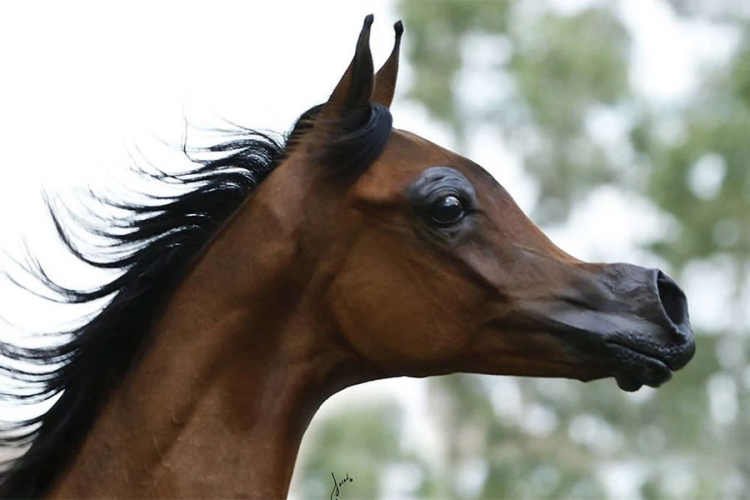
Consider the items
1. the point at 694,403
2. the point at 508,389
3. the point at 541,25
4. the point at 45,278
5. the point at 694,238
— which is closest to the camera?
the point at 45,278

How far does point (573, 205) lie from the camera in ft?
83.3

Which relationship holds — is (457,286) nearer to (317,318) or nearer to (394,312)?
(394,312)

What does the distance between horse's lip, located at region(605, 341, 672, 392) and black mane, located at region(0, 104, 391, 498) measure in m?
0.76

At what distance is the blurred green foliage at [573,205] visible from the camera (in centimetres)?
1997

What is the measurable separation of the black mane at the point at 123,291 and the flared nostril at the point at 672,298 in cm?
76

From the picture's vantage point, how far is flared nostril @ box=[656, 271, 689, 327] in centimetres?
290

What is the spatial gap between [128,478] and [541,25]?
25.0 meters

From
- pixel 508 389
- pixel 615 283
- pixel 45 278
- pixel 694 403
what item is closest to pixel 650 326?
pixel 615 283

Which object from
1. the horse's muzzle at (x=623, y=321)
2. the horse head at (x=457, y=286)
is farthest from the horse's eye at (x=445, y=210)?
the horse's muzzle at (x=623, y=321)

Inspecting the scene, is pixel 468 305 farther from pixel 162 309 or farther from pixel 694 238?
pixel 694 238

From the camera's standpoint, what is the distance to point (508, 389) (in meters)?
24.3

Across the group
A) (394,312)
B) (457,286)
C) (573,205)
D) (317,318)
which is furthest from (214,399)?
(573,205)

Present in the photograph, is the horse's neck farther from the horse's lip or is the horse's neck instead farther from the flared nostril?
the flared nostril

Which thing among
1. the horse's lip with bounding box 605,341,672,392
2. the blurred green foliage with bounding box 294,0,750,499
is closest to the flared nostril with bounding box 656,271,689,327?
the horse's lip with bounding box 605,341,672,392
